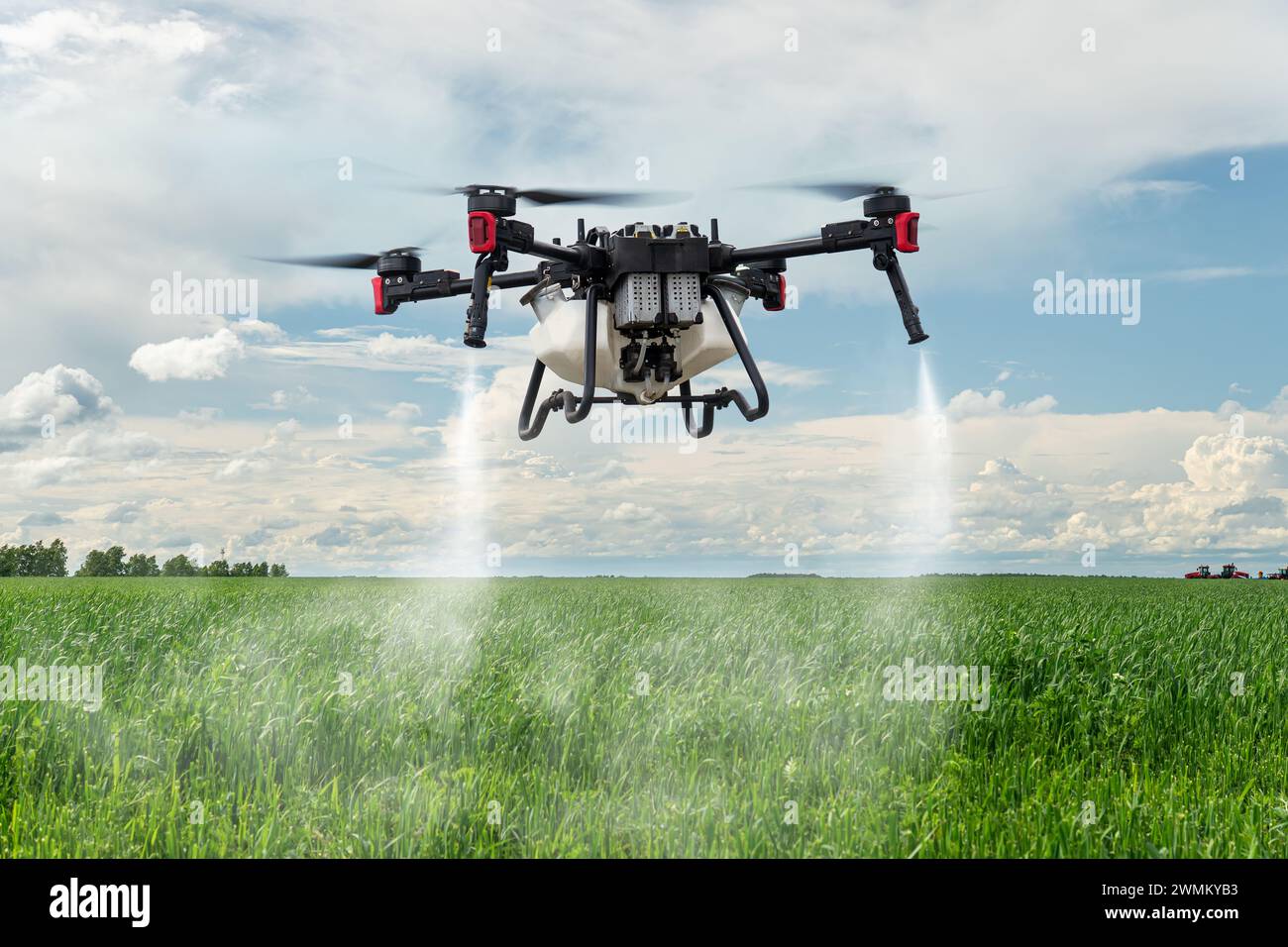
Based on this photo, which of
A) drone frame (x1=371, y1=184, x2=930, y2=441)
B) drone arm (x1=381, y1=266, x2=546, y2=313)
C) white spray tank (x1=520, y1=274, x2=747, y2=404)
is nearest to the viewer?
drone frame (x1=371, y1=184, x2=930, y2=441)

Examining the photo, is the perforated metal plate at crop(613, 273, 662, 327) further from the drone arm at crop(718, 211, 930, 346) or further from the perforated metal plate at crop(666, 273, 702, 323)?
the drone arm at crop(718, 211, 930, 346)

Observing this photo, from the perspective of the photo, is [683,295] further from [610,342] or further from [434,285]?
[434,285]

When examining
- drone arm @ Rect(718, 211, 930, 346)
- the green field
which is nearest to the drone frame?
drone arm @ Rect(718, 211, 930, 346)

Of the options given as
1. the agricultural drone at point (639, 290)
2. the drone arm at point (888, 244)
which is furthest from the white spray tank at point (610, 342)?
the drone arm at point (888, 244)

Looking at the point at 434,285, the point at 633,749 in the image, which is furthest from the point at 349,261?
the point at 633,749

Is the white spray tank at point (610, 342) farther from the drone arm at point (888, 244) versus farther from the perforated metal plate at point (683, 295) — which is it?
the drone arm at point (888, 244)
